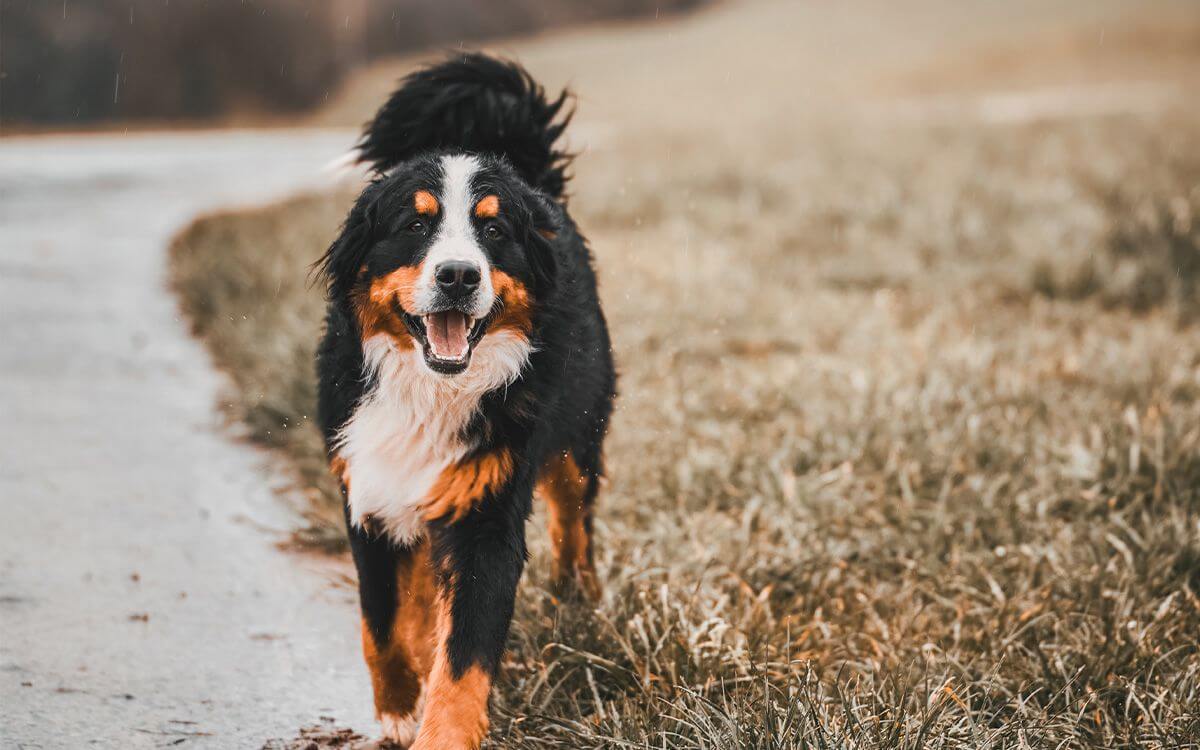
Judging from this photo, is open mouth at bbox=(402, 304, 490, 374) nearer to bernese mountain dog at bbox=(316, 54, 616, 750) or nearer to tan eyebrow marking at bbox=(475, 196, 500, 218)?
bernese mountain dog at bbox=(316, 54, 616, 750)

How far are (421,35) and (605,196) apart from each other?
46.6ft

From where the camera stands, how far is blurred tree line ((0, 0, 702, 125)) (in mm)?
15070

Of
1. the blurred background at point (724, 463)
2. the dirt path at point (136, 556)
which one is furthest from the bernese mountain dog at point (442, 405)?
the dirt path at point (136, 556)

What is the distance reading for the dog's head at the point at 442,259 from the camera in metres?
2.66

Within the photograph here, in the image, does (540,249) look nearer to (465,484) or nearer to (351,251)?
(351,251)

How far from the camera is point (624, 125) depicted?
64.7ft

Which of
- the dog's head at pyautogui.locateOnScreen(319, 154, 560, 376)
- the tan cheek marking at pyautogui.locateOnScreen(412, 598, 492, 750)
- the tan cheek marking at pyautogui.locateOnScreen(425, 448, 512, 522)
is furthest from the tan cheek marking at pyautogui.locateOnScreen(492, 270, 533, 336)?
the tan cheek marking at pyautogui.locateOnScreen(412, 598, 492, 750)

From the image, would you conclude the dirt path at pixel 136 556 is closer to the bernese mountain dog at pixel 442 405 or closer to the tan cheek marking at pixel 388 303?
the bernese mountain dog at pixel 442 405

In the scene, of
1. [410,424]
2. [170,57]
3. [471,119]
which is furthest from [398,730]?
[170,57]

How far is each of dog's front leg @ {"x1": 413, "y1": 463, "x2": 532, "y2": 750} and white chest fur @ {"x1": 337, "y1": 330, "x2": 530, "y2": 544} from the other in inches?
4.6

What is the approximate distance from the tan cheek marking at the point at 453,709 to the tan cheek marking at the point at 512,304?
785mm

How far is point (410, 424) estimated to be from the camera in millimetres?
2795

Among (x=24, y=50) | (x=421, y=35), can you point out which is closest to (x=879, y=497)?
(x=24, y=50)

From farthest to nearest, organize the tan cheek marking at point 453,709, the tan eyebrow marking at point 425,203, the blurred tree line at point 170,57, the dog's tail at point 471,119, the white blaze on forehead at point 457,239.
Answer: the blurred tree line at point 170,57
the dog's tail at point 471,119
the tan eyebrow marking at point 425,203
the white blaze on forehead at point 457,239
the tan cheek marking at point 453,709
